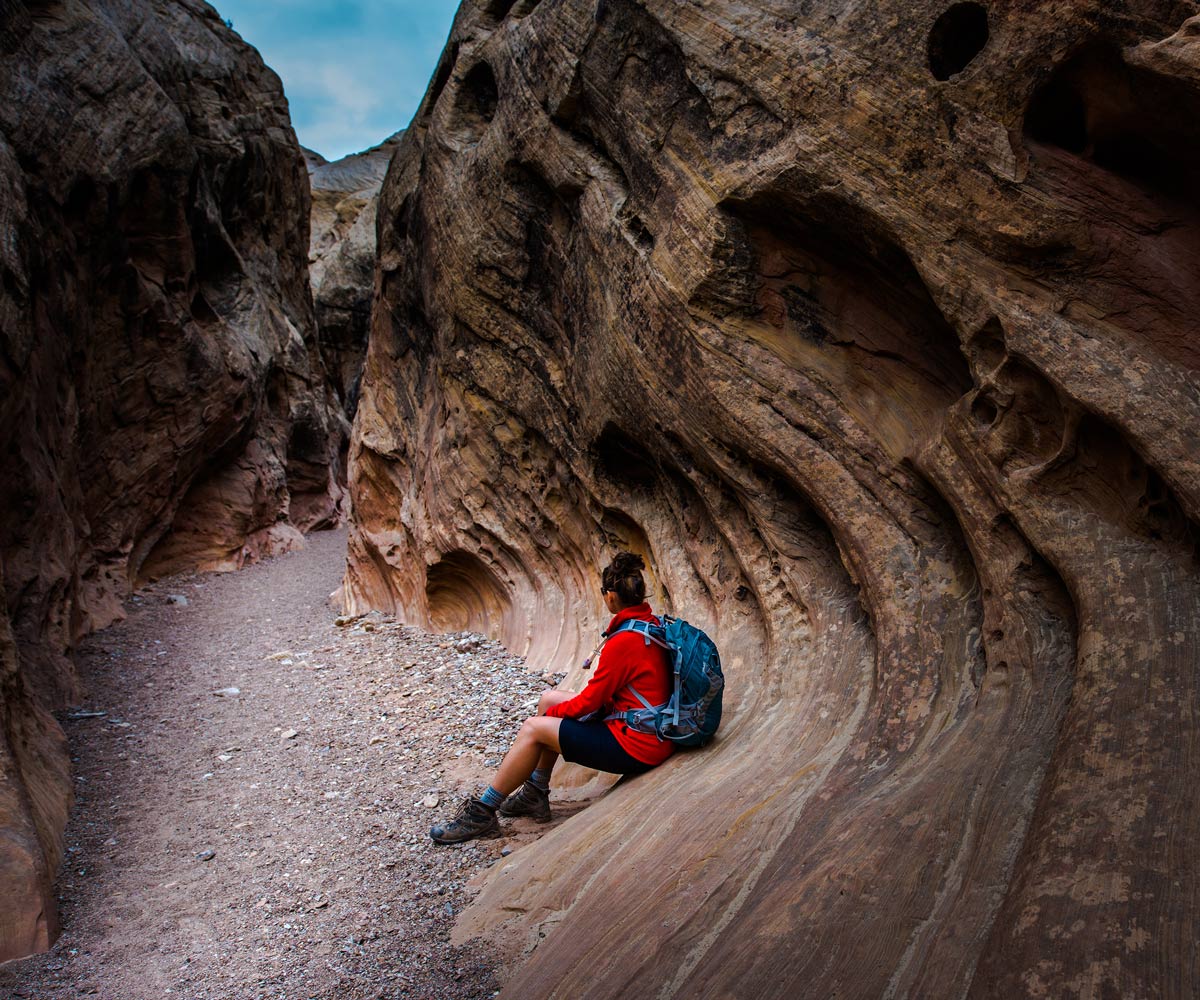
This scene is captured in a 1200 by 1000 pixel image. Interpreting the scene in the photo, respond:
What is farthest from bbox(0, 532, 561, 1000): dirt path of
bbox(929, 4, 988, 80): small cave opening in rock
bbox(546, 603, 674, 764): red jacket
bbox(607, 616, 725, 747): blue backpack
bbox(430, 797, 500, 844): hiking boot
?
bbox(929, 4, 988, 80): small cave opening in rock

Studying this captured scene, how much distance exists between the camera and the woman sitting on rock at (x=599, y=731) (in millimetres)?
4965

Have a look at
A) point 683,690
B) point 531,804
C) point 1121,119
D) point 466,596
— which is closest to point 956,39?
point 1121,119

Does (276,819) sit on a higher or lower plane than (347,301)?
lower

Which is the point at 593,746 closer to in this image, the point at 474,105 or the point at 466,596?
→ the point at 466,596

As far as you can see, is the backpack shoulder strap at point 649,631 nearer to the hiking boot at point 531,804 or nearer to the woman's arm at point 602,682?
the woman's arm at point 602,682

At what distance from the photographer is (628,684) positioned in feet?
16.6

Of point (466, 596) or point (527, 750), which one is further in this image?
point (466, 596)

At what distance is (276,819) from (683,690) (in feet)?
11.0

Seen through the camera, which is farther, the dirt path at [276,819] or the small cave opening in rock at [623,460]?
the small cave opening in rock at [623,460]

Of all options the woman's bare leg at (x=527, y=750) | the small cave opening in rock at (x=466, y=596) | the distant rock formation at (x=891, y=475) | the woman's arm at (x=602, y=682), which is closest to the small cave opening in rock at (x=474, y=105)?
the distant rock formation at (x=891, y=475)

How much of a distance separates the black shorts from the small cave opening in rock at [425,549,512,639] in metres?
6.59

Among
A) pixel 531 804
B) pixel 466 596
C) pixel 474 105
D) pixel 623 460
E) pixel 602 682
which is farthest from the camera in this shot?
pixel 466 596

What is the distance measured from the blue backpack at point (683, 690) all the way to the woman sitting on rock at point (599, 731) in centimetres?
5

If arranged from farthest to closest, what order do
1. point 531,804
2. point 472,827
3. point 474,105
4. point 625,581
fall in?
point 474,105 < point 531,804 < point 472,827 < point 625,581
